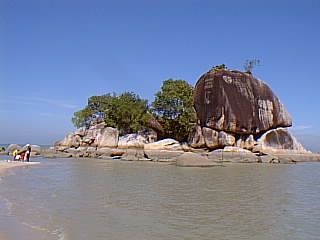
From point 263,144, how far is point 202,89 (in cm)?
937

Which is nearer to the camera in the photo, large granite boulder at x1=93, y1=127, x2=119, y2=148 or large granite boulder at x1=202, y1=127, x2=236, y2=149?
large granite boulder at x1=202, y1=127, x2=236, y2=149

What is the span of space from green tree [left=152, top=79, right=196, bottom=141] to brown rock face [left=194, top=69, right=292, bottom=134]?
135cm

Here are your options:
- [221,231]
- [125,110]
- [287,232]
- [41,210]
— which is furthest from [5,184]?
[125,110]

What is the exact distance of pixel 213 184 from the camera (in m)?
15.3

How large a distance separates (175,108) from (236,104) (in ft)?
25.1

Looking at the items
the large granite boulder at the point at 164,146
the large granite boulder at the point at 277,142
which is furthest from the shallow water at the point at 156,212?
the large granite boulder at the point at 277,142

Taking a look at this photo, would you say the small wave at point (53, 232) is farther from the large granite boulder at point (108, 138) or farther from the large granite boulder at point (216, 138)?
A: the large granite boulder at point (108, 138)

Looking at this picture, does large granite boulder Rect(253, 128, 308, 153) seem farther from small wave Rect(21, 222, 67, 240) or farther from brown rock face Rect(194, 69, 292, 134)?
small wave Rect(21, 222, 67, 240)

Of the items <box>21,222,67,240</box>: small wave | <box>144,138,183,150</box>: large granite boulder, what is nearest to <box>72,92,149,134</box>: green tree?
<box>144,138,183,150</box>: large granite boulder

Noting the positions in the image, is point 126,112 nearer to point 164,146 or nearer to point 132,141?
point 132,141

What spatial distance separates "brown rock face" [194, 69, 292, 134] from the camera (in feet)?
125

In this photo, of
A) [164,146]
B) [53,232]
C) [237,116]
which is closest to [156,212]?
[53,232]

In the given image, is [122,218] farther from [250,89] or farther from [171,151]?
[250,89]

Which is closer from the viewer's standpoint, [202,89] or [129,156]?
[129,156]
